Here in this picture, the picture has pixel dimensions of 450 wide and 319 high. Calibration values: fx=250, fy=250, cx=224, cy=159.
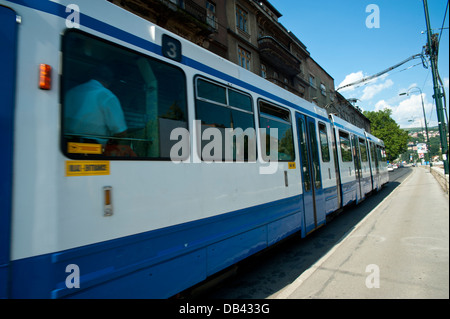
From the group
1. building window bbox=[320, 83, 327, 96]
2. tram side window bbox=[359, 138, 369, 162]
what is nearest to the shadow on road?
tram side window bbox=[359, 138, 369, 162]

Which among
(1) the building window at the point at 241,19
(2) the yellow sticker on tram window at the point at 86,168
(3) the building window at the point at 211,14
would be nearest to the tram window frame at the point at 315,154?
(2) the yellow sticker on tram window at the point at 86,168

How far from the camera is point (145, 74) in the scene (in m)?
2.58

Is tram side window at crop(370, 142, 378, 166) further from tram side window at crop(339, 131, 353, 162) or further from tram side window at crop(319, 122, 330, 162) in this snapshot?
tram side window at crop(319, 122, 330, 162)

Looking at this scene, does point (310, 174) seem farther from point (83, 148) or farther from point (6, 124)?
point (6, 124)

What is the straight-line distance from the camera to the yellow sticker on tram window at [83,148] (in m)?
1.98

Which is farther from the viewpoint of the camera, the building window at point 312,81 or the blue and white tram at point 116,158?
the building window at point 312,81

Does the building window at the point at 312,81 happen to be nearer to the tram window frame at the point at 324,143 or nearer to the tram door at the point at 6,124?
the tram window frame at the point at 324,143

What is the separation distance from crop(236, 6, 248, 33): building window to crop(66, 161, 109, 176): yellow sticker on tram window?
18.7 meters

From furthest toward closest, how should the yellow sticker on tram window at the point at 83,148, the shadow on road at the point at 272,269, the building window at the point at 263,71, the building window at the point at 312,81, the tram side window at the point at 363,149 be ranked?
the building window at the point at 312,81 < the building window at the point at 263,71 < the tram side window at the point at 363,149 < the shadow on road at the point at 272,269 < the yellow sticker on tram window at the point at 83,148

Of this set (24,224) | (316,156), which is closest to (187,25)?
(316,156)

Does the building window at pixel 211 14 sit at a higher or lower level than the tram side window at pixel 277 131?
higher

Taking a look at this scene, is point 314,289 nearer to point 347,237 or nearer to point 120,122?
point 347,237

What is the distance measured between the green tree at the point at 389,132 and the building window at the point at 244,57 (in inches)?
2178

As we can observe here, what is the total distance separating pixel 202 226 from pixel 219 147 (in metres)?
1.04
